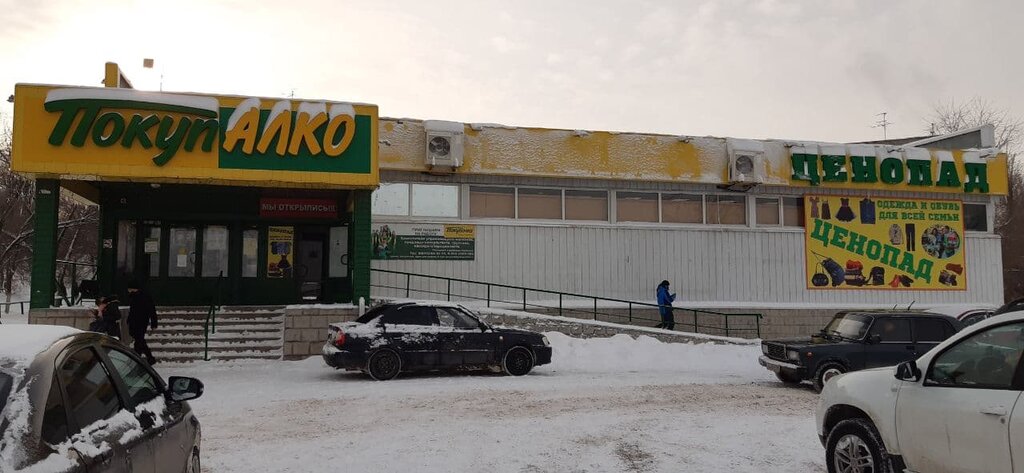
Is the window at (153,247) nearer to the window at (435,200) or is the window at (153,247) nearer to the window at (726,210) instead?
the window at (435,200)

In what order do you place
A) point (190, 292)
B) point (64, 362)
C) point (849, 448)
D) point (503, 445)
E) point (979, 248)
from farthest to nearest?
point (979, 248), point (190, 292), point (503, 445), point (849, 448), point (64, 362)

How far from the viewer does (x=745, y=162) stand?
2262 centimetres

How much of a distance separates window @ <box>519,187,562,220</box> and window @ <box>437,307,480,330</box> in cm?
740

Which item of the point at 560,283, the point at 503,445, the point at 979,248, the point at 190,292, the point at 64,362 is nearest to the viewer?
the point at 64,362

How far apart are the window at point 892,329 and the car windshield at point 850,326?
0.16 meters

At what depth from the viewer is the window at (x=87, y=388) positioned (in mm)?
3539

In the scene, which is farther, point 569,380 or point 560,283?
point 560,283

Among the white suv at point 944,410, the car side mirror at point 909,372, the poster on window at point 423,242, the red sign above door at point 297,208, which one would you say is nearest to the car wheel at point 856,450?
the white suv at point 944,410

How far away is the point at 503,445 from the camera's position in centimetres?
796

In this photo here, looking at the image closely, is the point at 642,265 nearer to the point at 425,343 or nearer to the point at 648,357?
the point at 648,357

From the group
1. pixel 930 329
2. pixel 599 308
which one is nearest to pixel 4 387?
pixel 930 329

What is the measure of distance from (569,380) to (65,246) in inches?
1597

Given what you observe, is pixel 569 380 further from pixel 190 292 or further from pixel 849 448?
pixel 190 292

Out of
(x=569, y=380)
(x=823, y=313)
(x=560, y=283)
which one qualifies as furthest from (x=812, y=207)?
(x=569, y=380)
